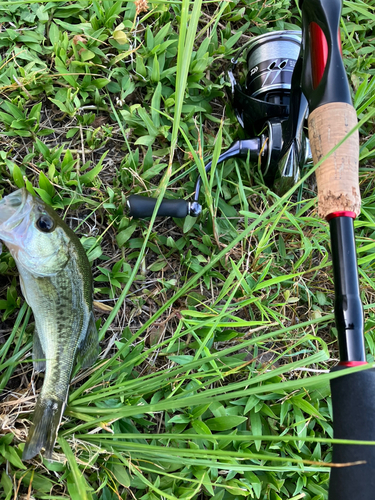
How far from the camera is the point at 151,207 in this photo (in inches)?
84.7

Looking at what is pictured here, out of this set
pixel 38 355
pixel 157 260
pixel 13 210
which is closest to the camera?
pixel 13 210

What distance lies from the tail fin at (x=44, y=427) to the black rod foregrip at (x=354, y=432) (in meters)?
1.28

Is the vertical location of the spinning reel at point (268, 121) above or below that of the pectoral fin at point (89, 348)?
above

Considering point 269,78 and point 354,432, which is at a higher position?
point 269,78

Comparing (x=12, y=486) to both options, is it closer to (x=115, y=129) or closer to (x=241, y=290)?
(x=241, y=290)

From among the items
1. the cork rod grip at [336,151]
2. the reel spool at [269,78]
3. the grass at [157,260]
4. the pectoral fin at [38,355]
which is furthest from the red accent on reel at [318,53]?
the pectoral fin at [38,355]

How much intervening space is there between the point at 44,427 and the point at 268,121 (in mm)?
2069

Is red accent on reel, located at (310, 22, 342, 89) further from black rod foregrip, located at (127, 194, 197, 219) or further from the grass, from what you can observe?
black rod foregrip, located at (127, 194, 197, 219)

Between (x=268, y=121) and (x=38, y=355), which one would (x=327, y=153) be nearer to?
(x=268, y=121)

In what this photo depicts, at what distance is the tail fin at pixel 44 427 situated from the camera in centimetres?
180

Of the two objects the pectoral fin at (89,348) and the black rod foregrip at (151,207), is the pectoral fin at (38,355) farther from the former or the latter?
the black rod foregrip at (151,207)

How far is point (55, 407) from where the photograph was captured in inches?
Result: 74.1

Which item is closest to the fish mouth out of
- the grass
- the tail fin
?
the grass

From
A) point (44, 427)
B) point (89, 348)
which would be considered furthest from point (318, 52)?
point (44, 427)
